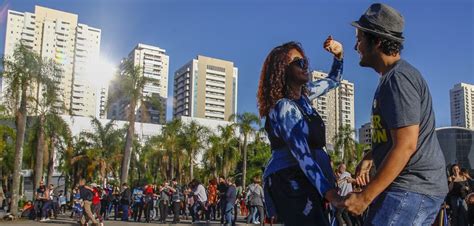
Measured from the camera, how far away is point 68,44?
157875mm

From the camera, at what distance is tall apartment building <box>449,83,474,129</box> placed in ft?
513

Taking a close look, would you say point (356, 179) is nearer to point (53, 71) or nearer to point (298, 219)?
point (298, 219)

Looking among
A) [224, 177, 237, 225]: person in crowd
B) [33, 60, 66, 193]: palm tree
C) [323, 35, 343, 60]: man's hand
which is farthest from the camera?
[33, 60, 66, 193]: palm tree

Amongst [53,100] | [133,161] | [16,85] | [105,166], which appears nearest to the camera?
[16,85]

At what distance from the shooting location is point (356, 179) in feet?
10.8

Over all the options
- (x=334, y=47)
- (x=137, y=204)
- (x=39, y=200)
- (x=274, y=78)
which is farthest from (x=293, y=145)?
(x=39, y=200)

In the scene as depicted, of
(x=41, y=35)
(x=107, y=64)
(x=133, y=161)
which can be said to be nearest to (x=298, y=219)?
(x=133, y=161)

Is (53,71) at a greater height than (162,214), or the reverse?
(53,71)

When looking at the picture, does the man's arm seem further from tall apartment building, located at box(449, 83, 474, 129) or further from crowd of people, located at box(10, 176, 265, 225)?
tall apartment building, located at box(449, 83, 474, 129)

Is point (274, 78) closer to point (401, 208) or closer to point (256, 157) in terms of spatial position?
point (401, 208)

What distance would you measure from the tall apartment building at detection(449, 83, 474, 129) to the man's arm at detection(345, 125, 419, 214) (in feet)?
540

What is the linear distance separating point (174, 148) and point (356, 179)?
53740 millimetres

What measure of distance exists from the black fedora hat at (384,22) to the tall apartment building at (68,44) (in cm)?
14444

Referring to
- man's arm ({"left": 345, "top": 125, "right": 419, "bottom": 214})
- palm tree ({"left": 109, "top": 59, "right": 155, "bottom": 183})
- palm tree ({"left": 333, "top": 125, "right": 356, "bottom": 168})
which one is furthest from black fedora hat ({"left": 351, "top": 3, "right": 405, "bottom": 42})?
palm tree ({"left": 333, "top": 125, "right": 356, "bottom": 168})
